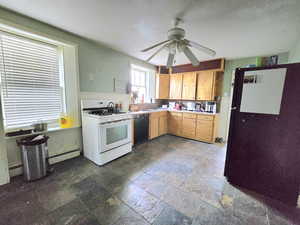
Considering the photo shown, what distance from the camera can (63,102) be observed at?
8.63ft

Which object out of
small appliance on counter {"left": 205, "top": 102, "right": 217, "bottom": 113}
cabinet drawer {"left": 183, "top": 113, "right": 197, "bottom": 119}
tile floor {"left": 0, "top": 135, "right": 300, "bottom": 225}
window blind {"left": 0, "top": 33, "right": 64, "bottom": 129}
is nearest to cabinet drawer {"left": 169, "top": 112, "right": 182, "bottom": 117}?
cabinet drawer {"left": 183, "top": 113, "right": 197, "bottom": 119}

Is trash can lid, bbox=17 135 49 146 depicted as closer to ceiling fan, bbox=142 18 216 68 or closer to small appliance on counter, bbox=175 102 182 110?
ceiling fan, bbox=142 18 216 68

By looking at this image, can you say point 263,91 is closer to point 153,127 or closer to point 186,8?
point 186,8

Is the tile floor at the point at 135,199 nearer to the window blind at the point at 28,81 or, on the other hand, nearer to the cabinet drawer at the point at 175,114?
the window blind at the point at 28,81

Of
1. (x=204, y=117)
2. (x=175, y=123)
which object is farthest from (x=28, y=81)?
(x=204, y=117)

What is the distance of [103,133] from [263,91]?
99.5 inches

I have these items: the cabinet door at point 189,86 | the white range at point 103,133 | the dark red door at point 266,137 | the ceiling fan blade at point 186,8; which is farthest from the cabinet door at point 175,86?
the ceiling fan blade at point 186,8

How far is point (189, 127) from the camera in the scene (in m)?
4.02

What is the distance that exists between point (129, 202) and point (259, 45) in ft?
12.3

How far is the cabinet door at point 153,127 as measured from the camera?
150 inches

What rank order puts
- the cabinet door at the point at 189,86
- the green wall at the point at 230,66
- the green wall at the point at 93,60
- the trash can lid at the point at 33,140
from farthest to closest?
the cabinet door at the point at 189,86
the green wall at the point at 230,66
the green wall at the point at 93,60
the trash can lid at the point at 33,140

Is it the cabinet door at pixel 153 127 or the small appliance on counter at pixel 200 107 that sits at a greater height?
the small appliance on counter at pixel 200 107

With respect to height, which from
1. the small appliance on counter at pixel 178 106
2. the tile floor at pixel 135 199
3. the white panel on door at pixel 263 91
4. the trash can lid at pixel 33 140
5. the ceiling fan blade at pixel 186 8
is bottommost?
the tile floor at pixel 135 199

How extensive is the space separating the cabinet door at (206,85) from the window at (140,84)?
1734mm
